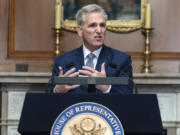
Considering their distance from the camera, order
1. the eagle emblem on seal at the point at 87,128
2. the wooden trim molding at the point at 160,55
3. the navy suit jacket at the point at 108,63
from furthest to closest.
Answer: the wooden trim molding at the point at 160,55 → the navy suit jacket at the point at 108,63 → the eagle emblem on seal at the point at 87,128

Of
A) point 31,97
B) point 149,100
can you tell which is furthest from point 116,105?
point 31,97

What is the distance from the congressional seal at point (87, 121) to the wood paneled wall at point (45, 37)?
3250mm

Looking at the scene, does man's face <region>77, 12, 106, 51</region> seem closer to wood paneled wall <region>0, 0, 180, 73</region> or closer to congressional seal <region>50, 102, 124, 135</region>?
congressional seal <region>50, 102, 124, 135</region>

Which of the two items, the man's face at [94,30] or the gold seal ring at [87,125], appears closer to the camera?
the gold seal ring at [87,125]

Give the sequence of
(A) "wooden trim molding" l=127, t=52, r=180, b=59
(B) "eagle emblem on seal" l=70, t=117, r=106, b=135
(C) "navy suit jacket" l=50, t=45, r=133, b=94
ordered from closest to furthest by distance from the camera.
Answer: (B) "eagle emblem on seal" l=70, t=117, r=106, b=135, (C) "navy suit jacket" l=50, t=45, r=133, b=94, (A) "wooden trim molding" l=127, t=52, r=180, b=59

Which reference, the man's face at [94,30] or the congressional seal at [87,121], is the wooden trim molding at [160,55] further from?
the congressional seal at [87,121]

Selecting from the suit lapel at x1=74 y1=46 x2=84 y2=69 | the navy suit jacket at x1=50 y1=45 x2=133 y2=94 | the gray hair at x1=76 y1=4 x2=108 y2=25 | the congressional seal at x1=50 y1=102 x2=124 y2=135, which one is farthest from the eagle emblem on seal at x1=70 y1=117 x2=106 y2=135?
the gray hair at x1=76 y1=4 x2=108 y2=25

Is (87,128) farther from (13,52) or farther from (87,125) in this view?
(13,52)

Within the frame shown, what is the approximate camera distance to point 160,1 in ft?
16.8

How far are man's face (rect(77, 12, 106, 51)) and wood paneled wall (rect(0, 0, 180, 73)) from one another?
233 cm

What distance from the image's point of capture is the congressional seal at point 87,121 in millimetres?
1830

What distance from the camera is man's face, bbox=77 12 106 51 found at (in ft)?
8.84

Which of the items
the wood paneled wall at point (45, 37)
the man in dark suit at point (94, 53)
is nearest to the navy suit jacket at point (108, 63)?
the man in dark suit at point (94, 53)

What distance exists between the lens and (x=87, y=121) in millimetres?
1843
